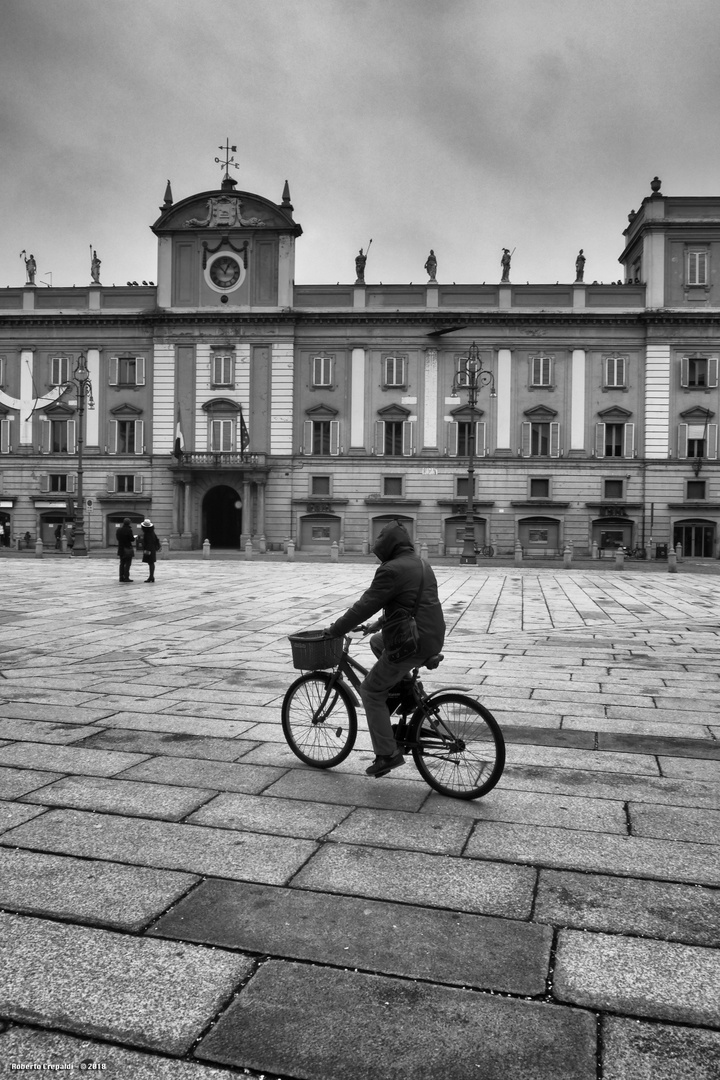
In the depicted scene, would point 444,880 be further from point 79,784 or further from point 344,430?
point 344,430

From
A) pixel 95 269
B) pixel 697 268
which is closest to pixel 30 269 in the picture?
pixel 95 269

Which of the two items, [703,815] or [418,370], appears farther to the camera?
[418,370]

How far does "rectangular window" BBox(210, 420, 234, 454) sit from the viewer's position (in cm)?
4403

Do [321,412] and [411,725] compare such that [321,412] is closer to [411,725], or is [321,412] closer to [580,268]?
[580,268]

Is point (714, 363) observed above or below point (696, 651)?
above

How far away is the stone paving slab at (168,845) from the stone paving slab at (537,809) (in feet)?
3.30

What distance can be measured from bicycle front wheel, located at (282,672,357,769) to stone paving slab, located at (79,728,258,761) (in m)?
0.43

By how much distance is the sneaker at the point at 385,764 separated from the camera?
4984mm

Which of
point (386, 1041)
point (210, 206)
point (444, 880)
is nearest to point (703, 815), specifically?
point (444, 880)

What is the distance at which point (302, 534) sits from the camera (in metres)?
43.8

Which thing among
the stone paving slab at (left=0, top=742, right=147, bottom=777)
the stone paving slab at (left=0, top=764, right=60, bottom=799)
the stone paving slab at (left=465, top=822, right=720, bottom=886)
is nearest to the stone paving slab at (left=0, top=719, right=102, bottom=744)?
the stone paving slab at (left=0, top=742, right=147, bottom=777)

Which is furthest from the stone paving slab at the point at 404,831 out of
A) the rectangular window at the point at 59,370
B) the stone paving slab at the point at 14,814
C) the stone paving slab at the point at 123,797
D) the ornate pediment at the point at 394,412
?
the rectangular window at the point at 59,370

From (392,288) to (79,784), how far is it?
140ft

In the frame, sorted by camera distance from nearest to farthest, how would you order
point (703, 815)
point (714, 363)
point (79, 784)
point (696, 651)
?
point (703, 815) < point (79, 784) < point (696, 651) < point (714, 363)
